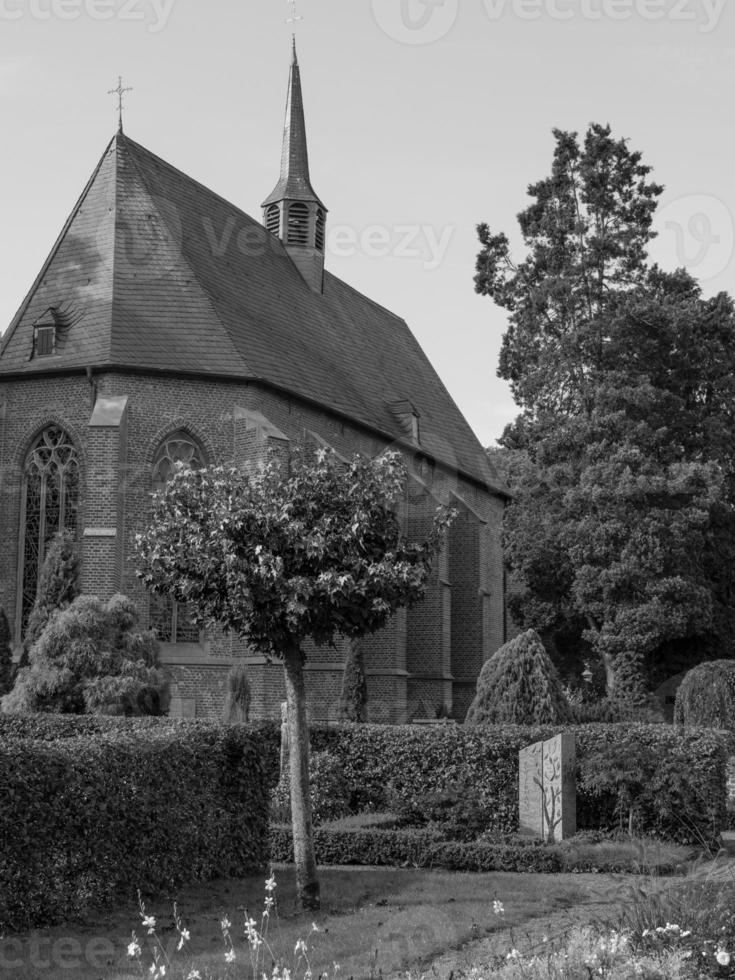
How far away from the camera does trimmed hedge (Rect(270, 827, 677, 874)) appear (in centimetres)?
1195

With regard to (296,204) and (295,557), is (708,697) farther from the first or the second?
(296,204)

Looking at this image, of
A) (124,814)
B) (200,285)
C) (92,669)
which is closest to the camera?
(124,814)

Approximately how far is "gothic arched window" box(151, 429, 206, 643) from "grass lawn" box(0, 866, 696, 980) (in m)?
12.2

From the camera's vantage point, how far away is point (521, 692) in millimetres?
17000

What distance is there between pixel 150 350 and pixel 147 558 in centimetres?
1420

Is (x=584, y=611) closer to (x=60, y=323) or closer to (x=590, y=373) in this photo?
(x=590, y=373)

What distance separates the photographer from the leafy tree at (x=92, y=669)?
17.9 meters

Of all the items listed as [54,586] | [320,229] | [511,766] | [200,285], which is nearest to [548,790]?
[511,766]

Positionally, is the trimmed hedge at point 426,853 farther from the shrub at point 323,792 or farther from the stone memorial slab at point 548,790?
the shrub at point 323,792

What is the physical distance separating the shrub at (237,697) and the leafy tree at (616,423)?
10.5 m

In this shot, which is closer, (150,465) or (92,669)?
(92,669)

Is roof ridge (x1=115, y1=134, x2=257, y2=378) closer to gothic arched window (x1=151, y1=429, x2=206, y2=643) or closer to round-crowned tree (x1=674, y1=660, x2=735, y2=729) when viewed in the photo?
gothic arched window (x1=151, y1=429, x2=206, y2=643)

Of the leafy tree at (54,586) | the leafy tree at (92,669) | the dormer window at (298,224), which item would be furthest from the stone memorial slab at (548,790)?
the dormer window at (298,224)

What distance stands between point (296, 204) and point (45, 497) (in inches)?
589
